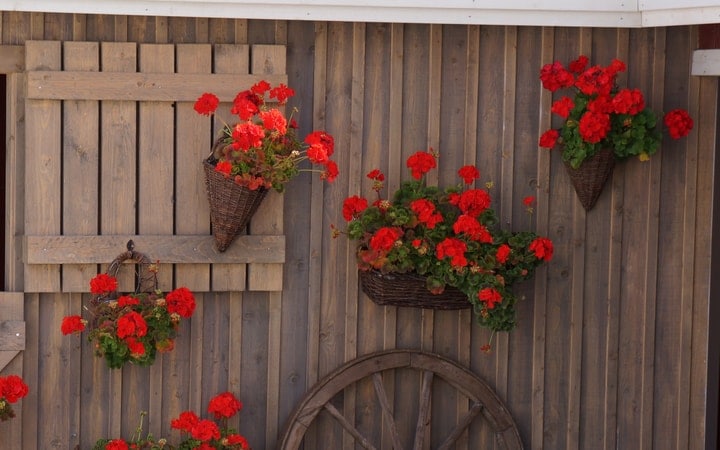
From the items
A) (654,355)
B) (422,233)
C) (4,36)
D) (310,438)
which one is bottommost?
(310,438)

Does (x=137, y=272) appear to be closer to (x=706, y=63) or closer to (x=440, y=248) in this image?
(x=440, y=248)

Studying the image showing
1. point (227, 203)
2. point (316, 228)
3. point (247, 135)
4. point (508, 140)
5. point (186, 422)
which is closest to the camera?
point (247, 135)

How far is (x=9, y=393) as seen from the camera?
4.56 m

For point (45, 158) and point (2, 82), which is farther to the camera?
point (2, 82)

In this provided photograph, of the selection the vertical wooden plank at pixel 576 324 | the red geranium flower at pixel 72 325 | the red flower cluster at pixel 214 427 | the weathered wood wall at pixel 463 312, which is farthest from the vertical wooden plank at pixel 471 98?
the red geranium flower at pixel 72 325

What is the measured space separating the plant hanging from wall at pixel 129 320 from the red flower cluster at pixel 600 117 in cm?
166

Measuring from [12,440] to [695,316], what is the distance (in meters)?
2.94

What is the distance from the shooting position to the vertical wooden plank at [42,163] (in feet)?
15.5

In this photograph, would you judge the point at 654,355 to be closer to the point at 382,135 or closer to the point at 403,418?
the point at 403,418

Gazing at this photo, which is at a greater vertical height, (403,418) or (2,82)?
(2,82)

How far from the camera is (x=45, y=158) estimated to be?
15.5 ft

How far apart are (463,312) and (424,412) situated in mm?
457

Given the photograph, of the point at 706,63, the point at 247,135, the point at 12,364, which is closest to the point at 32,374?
the point at 12,364

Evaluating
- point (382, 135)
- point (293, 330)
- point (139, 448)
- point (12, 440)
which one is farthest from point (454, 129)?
point (12, 440)
